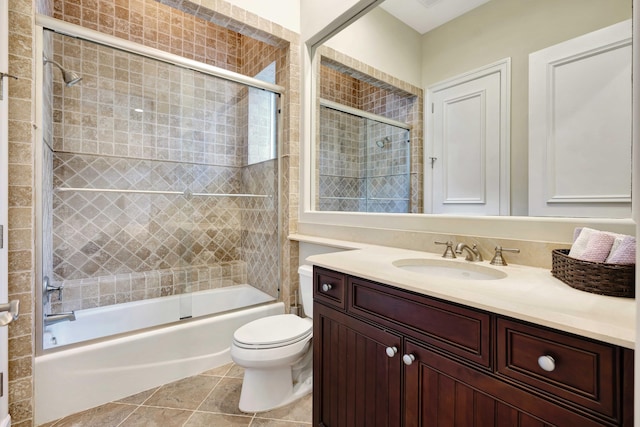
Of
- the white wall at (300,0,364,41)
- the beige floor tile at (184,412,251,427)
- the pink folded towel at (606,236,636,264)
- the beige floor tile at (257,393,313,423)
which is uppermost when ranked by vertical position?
the white wall at (300,0,364,41)

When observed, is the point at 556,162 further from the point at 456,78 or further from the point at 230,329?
the point at 230,329

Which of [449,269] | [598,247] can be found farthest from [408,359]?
[598,247]

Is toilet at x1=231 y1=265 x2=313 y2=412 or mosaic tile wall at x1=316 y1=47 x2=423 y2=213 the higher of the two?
mosaic tile wall at x1=316 y1=47 x2=423 y2=213

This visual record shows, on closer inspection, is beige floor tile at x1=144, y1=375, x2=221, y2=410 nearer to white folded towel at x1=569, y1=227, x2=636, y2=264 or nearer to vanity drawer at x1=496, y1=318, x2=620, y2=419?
vanity drawer at x1=496, y1=318, x2=620, y2=419

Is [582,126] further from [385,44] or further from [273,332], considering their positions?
[273,332]

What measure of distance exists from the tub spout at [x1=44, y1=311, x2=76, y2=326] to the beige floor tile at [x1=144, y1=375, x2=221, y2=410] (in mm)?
692

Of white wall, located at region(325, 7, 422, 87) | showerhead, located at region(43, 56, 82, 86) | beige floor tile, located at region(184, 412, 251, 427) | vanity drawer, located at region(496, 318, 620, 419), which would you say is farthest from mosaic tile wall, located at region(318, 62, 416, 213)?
showerhead, located at region(43, 56, 82, 86)

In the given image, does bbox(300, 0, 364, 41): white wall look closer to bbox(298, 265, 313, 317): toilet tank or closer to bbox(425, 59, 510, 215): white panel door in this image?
bbox(425, 59, 510, 215): white panel door

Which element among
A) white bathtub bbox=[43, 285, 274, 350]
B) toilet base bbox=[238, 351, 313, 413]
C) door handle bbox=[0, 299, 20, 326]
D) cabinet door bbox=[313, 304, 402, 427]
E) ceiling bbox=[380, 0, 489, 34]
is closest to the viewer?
door handle bbox=[0, 299, 20, 326]

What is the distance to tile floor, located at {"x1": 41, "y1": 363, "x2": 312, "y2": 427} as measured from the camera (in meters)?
1.51

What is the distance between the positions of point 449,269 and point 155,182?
7.55 ft

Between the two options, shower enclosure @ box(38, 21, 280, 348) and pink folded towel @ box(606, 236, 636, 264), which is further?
shower enclosure @ box(38, 21, 280, 348)

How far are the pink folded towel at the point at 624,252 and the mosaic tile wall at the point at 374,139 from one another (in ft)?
2.77

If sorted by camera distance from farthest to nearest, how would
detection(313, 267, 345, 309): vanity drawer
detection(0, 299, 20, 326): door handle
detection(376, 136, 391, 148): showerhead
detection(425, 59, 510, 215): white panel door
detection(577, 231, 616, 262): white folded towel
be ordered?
detection(376, 136, 391, 148): showerhead < detection(425, 59, 510, 215): white panel door < detection(313, 267, 345, 309): vanity drawer < detection(577, 231, 616, 262): white folded towel < detection(0, 299, 20, 326): door handle
